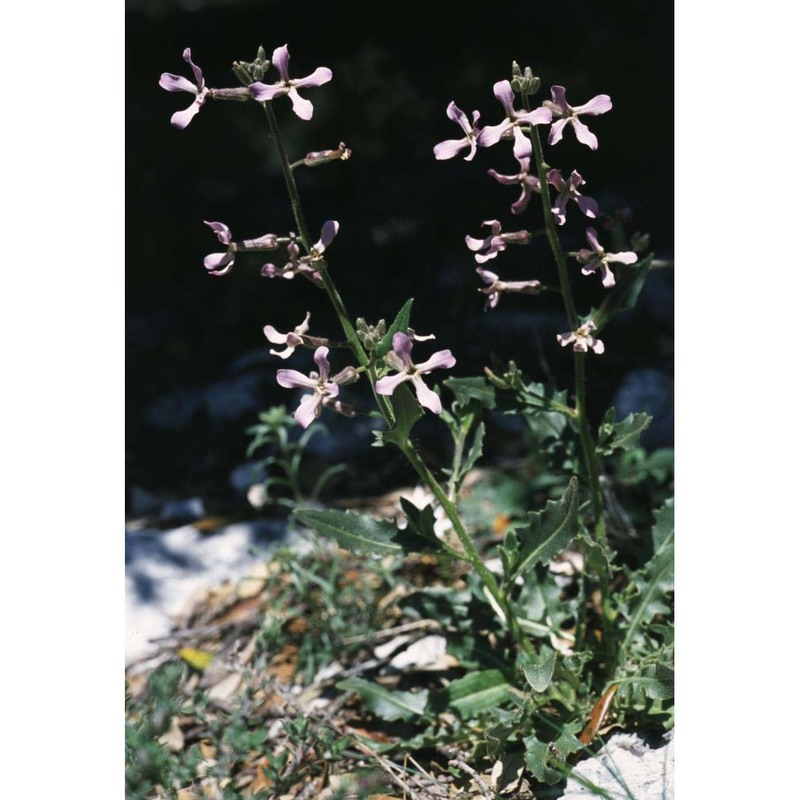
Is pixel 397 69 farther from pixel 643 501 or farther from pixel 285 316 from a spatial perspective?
pixel 643 501

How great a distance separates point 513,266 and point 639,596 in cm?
196

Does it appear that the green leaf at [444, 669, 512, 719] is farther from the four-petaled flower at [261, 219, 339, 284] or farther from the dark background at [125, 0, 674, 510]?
the dark background at [125, 0, 674, 510]

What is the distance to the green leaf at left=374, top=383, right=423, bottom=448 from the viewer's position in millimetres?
1731

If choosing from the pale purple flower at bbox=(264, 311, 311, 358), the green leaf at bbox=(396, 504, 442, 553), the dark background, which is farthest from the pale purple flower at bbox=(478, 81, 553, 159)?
the dark background

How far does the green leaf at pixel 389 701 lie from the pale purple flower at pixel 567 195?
1.16 metres

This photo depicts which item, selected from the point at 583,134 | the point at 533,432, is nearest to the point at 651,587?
the point at 533,432

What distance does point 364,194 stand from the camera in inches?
169

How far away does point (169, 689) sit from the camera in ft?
7.27

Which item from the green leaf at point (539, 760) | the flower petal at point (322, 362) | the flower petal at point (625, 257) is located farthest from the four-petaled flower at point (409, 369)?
the green leaf at point (539, 760)

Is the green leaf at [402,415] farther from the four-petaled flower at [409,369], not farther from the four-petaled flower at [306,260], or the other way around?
the four-petaled flower at [306,260]

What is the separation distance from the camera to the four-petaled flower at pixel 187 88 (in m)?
1.63

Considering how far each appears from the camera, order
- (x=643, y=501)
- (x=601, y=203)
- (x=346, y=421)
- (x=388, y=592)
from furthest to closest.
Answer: (x=601, y=203) → (x=346, y=421) → (x=643, y=501) → (x=388, y=592)

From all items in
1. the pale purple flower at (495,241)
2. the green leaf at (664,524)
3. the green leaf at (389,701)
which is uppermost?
the pale purple flower at (495,241)

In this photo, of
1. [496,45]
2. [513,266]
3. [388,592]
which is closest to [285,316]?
[513,266]
